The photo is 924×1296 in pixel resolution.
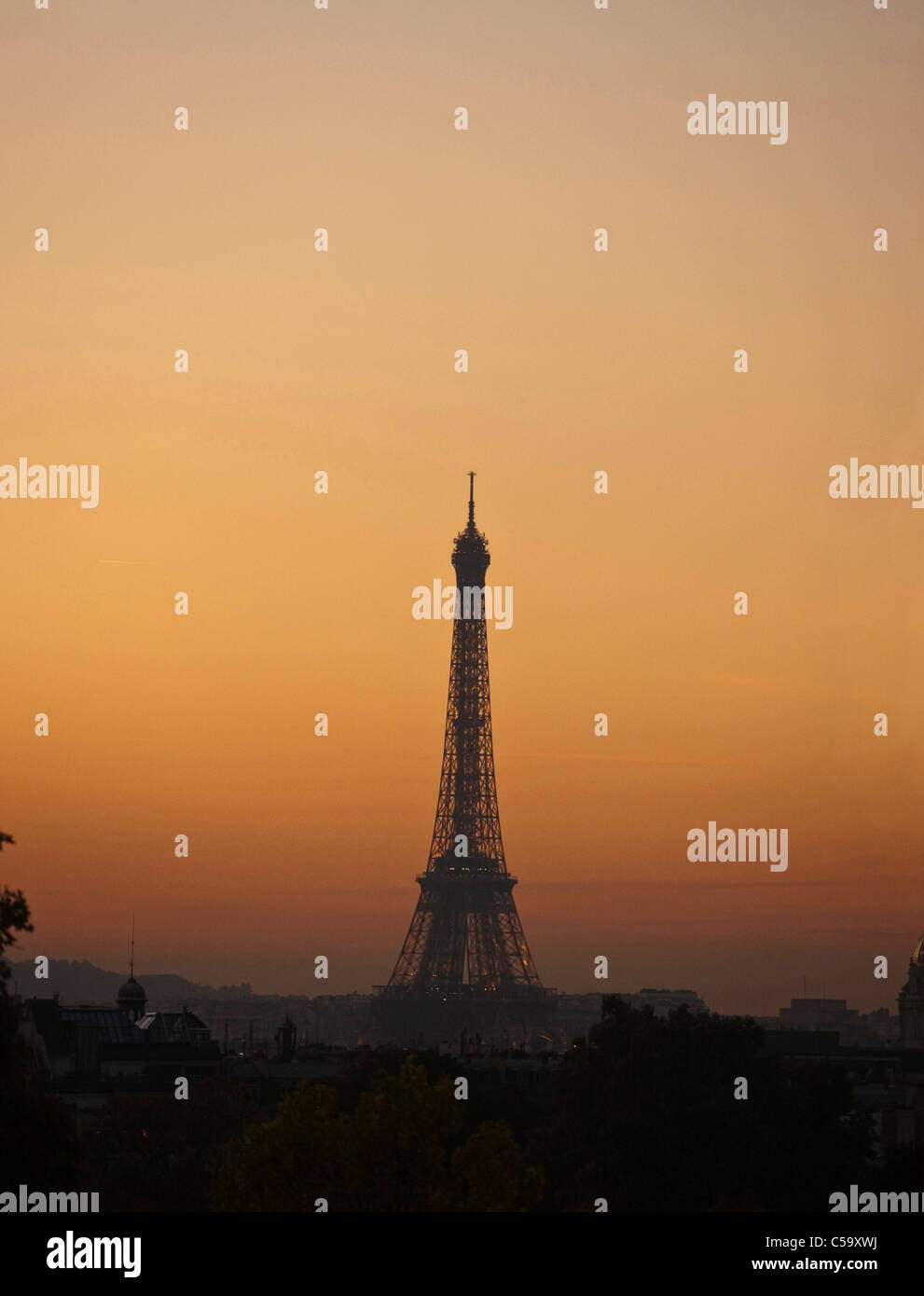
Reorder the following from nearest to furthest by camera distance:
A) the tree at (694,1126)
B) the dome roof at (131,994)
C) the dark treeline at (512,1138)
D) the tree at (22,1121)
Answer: the tree at (22,1121)
the dark treeline at (512,1138)
the tree at (694,1126)
the dome roof at (131,994)

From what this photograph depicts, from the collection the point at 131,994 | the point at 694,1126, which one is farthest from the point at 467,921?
the point at 694,1126

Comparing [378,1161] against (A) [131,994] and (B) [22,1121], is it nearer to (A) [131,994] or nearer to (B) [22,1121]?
(B) [22,1121]

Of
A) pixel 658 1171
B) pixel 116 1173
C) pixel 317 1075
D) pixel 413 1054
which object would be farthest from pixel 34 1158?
pixel 317 1075

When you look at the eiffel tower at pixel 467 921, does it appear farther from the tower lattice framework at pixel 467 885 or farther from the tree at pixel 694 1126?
the tree at pixel 694 1126

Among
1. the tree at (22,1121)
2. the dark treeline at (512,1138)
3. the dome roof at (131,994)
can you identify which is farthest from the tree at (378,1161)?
the dome roof at (131,994)

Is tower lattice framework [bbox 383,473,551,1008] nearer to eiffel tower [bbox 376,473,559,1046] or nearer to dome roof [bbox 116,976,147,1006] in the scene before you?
eiffel tower [bbox 376,473,559,1046]

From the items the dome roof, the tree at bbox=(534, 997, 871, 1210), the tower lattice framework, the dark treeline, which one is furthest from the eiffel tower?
the tree at bbox=(534, 997, 871, 1210)
